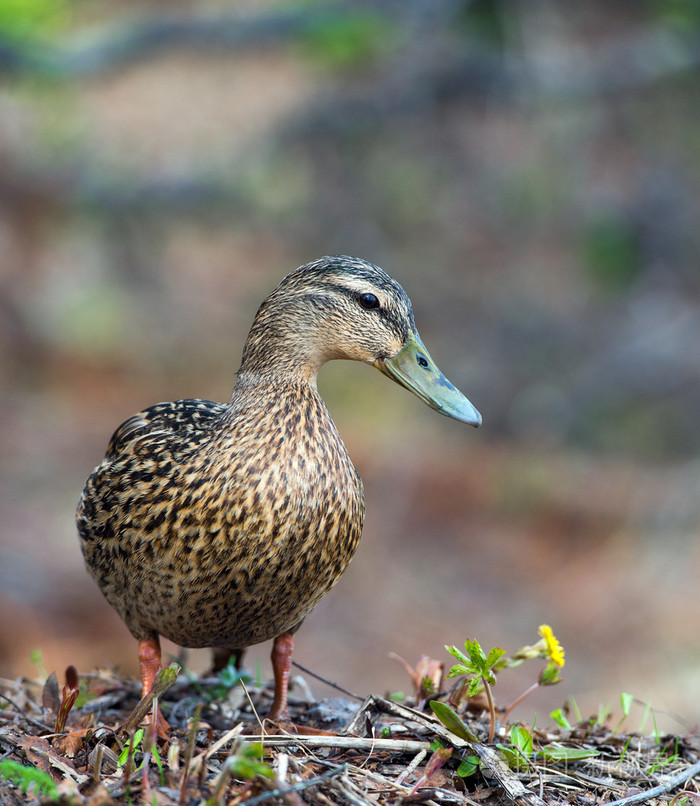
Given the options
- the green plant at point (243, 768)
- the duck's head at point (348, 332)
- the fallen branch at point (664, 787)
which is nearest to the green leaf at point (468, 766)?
the fallen branch at point (664, 787)

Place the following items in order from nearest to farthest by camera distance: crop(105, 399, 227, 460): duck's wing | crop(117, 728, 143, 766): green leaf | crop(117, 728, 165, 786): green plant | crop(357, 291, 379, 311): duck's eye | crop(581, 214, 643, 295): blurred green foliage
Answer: crop(117, 728, 165, 786): green plant < crop(117, 728, 143, 766): green leaf < crop(357, 291, 379, 311): duck's eye < crop(105, 399, 227, 460): duck's wing < crop(581, 214, 643, 295): blurred green foliage

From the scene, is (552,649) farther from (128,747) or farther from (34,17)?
(34,17)

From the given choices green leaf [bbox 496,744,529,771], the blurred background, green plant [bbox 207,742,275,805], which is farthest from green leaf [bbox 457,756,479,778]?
the blurred background

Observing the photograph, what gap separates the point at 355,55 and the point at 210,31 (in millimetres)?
3064

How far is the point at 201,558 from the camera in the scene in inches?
129

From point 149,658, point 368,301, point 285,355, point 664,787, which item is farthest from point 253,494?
point 664,787

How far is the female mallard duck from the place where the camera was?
326 centimetres

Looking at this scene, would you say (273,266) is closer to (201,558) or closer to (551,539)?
(551,539)

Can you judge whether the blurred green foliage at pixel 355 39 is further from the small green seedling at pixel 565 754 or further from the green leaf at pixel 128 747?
the green leaf at pixel 128 747

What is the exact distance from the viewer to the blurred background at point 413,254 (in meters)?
9.66

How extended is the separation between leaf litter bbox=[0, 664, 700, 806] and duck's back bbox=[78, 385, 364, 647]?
37 cm

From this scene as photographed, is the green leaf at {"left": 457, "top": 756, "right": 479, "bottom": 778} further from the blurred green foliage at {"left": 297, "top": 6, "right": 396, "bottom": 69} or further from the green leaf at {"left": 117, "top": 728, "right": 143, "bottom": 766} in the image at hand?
the blurred green foliage at {"left": 297, "top": 6, "right": 396, "bottom": 69}

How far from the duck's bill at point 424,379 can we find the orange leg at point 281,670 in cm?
111

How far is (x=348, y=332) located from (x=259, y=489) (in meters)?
0.70
